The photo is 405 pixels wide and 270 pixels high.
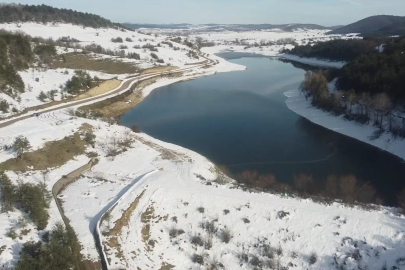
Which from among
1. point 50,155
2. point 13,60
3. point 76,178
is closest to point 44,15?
point 13,60

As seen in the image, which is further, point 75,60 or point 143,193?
point 75,60

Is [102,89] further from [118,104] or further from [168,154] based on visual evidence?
[168,154]

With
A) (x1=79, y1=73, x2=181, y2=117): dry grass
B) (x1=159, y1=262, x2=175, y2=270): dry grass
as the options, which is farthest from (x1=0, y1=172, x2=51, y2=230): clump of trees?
(x1=79, y1=73, x2=181, y2=117): dry grass

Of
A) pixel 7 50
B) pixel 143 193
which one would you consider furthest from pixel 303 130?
pixel 7 50

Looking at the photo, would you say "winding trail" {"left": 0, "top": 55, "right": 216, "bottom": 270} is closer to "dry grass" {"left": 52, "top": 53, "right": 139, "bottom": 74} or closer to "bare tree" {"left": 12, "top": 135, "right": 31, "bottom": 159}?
"bare tree" {"left": 12, "top": 135, "right": 31, "bottom": 159}

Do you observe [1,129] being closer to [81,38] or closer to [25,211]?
[25,211]

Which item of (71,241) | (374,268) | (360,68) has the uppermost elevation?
(360,68)
